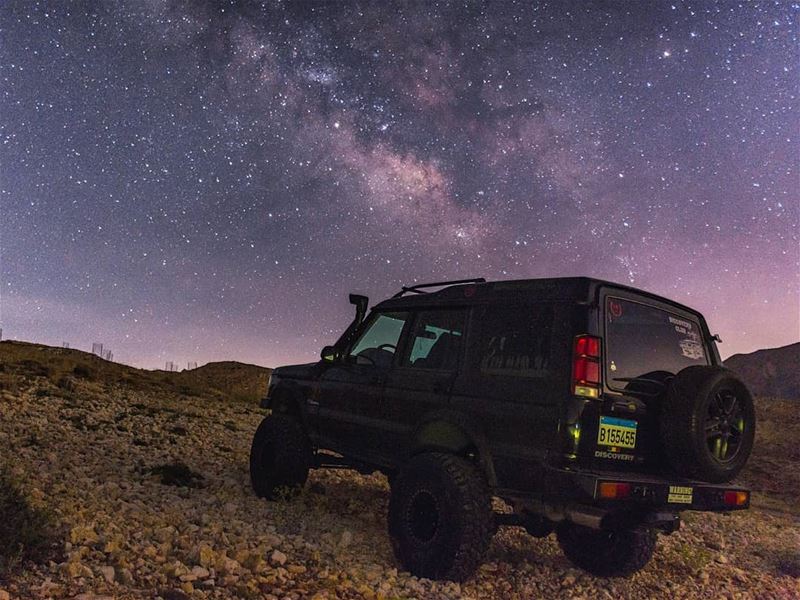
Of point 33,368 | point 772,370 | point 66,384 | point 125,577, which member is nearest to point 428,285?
point 125,577

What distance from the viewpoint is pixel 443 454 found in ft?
14.9


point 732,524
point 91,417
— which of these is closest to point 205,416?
point 91,417

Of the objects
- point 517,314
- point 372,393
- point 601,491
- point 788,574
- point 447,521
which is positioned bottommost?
point 788,574

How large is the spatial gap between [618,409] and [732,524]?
752 centimetres

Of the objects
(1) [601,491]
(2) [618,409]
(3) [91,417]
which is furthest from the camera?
(3) [91,417]

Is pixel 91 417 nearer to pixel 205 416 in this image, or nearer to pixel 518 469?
pixel 205 416

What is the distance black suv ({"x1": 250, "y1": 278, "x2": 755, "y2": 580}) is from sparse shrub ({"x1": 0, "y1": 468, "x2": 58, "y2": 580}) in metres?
2.34

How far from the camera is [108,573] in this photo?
3.70m

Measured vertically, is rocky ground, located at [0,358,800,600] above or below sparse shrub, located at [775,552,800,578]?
above

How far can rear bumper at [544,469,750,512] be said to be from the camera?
146 inches

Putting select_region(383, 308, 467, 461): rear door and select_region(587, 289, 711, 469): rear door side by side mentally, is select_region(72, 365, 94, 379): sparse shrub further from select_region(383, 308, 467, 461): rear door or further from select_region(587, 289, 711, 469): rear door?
select_region(587, 289, 711, 469): rear door

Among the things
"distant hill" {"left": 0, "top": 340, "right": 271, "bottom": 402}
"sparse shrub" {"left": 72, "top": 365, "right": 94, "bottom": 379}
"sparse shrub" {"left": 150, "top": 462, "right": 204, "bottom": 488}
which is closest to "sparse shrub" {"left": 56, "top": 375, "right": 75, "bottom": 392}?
"distant hill" {"left": 0, "top": 340, "right": 271, "bottom": 402}

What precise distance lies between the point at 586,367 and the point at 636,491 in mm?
812

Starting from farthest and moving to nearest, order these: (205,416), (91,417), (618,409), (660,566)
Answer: (205,416) → (91,417) → (660,566) → (618,409)
